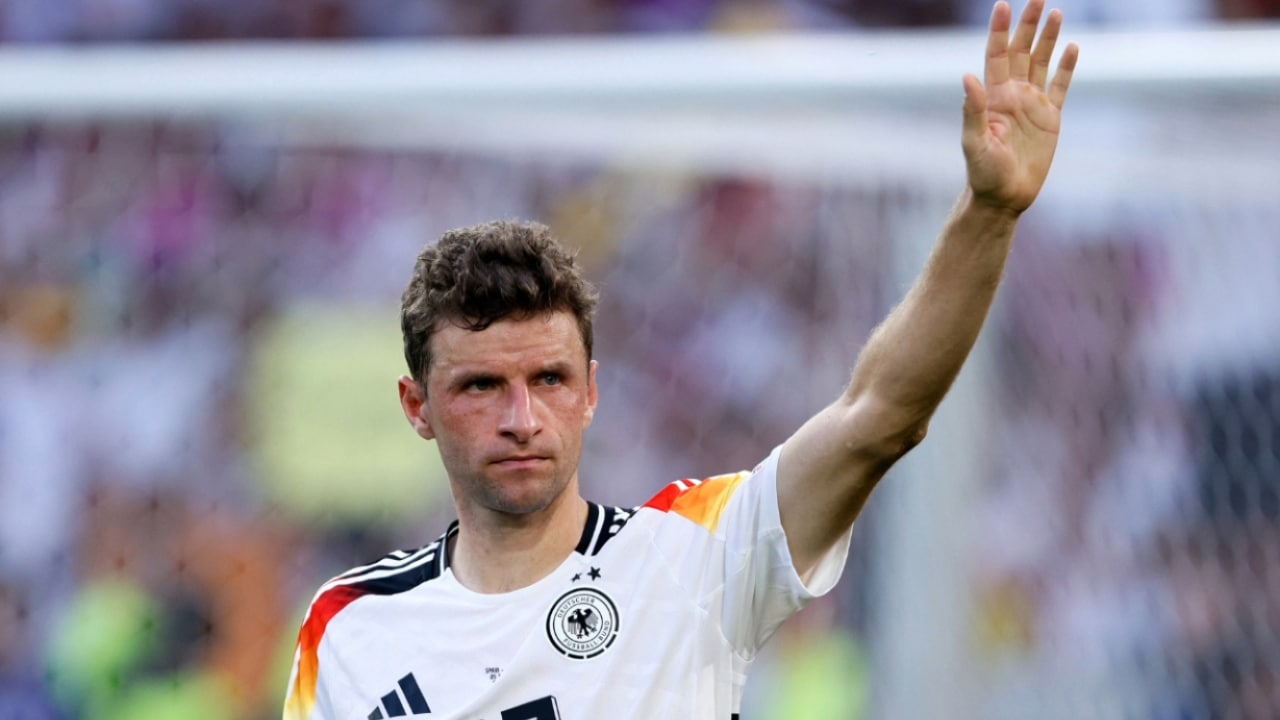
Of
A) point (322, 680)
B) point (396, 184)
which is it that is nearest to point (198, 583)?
point (396, 184)

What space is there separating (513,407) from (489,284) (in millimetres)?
229

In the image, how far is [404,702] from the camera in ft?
7.98

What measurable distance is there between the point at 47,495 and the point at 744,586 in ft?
10.7

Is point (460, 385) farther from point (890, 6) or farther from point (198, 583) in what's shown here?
point (890, 6)

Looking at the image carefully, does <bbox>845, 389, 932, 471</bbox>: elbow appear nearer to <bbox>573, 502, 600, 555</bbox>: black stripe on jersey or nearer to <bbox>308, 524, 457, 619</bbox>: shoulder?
<bbox>573, 502, 600, 555</bbox>: black stripe on jersey

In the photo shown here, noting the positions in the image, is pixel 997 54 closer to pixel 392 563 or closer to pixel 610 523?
pixel 610 523

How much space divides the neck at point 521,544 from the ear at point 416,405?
18 cm

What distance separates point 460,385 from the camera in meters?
2.46

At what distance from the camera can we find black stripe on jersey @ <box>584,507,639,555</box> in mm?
2531

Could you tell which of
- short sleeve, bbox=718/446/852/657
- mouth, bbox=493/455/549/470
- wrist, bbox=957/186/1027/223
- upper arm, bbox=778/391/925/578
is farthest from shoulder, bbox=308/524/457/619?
wrist, bbox=957/186/1027/223

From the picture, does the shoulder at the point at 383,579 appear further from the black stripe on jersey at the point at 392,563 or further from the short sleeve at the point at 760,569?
the short sleeve at the point at 760,569

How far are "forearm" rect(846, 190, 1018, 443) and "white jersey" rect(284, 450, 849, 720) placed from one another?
31 cm

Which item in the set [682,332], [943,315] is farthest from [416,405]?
[682,332]

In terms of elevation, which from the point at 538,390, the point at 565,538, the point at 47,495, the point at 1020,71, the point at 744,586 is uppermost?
the point at 47,495
